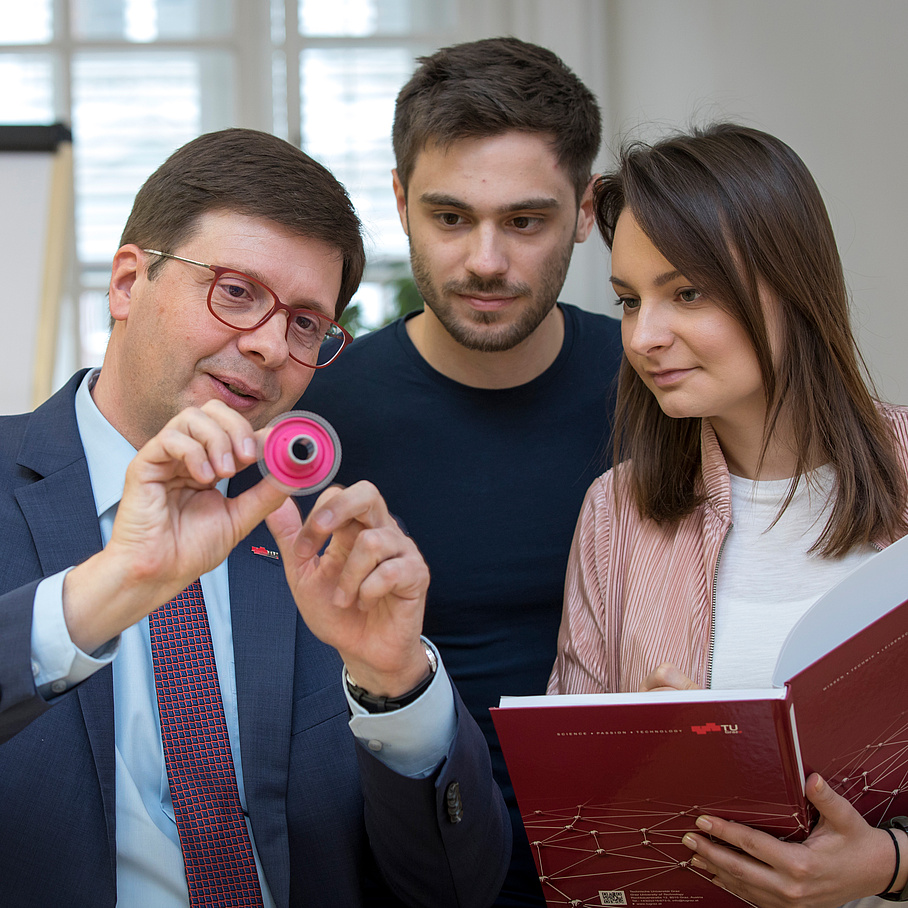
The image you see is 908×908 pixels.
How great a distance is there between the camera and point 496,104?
83.5 inches

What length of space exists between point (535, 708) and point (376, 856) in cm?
51

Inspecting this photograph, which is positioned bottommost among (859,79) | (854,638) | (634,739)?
(634,739)

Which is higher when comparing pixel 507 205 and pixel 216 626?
pixel 507 205

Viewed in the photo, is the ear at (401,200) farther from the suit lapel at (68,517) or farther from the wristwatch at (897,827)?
the wristwatch at (897,827)

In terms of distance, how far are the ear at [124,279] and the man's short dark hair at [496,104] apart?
815mm

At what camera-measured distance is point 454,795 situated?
53.2 inches

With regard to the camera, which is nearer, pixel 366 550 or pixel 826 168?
pixel 366 550

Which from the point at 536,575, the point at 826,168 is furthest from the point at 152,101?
the point at 536,575

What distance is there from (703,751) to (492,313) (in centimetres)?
122

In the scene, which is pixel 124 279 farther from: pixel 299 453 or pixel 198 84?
pixel 198 84

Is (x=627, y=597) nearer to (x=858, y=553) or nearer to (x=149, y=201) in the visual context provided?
(x=858, y=553)

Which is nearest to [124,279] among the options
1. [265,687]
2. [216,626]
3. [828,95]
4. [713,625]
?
[216,626]

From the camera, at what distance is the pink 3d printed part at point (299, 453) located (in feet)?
3.58

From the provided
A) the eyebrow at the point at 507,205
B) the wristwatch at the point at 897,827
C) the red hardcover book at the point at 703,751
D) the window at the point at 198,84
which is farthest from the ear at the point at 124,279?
the window at the point at 198,84
